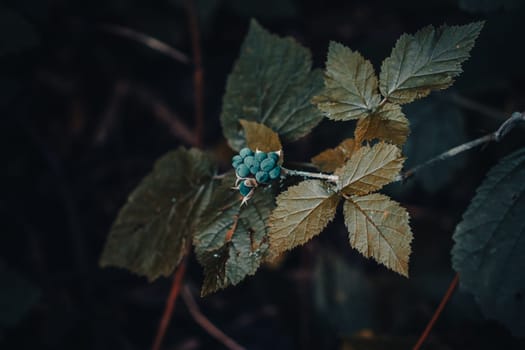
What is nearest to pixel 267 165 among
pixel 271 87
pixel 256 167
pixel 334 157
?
pixel 256 167

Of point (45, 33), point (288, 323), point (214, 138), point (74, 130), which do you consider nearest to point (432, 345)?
point (288, 323)

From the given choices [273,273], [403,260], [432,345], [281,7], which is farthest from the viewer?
[273,273]

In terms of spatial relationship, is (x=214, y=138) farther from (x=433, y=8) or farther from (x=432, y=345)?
(x=432, y=345)

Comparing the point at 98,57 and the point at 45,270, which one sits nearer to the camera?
the point at 45,270

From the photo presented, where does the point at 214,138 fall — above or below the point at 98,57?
below

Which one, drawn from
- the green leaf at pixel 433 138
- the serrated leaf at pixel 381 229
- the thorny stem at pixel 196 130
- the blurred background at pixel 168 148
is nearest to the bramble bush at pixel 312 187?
the serrated leaf at pixel 381 229

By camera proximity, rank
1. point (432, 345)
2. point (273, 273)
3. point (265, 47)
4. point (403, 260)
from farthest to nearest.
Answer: point (273, 273) < point (432, 345) < point (265, 47) < point (403, 260)

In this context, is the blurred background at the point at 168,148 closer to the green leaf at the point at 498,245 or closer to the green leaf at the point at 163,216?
the green leaf at the point at 498,245
